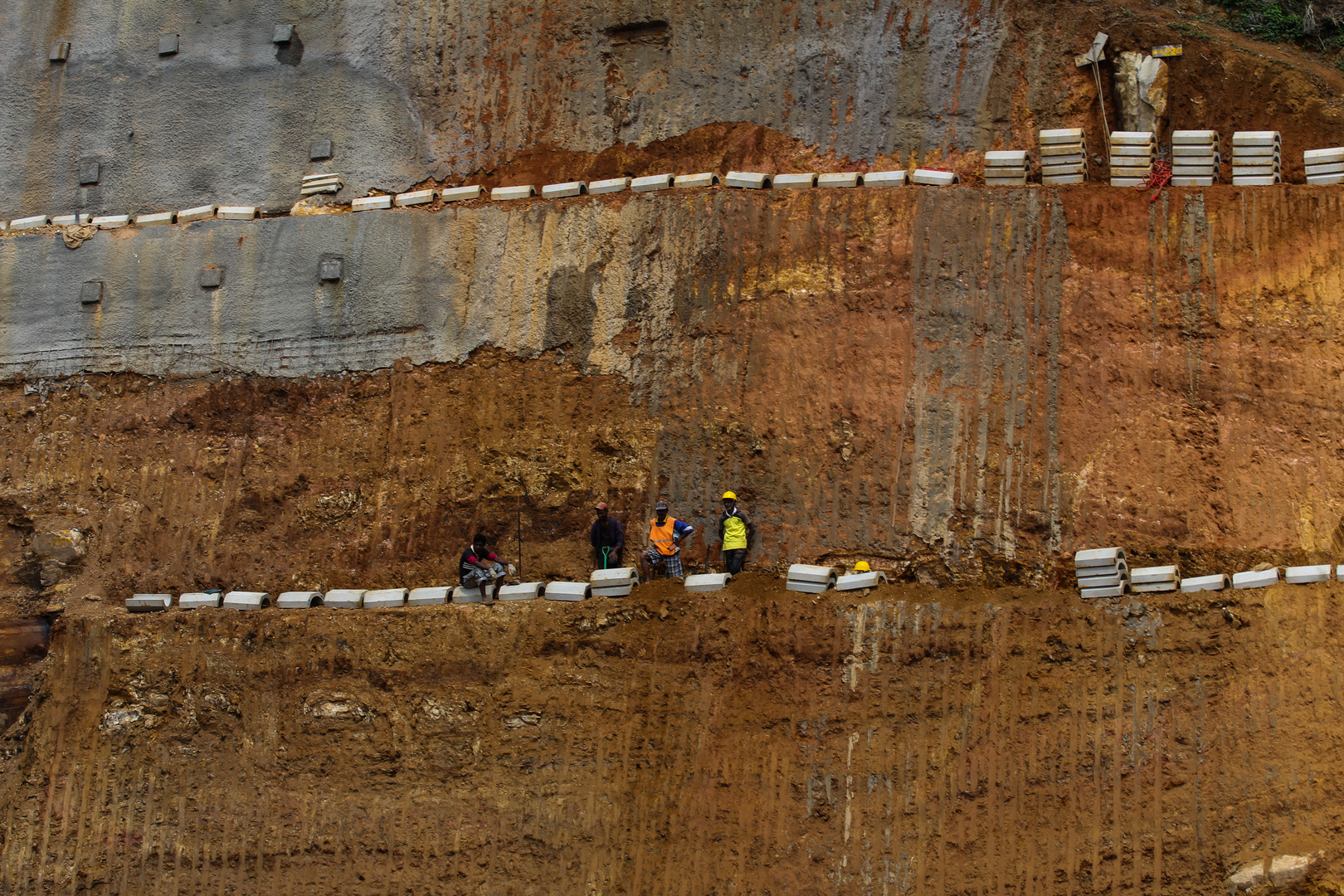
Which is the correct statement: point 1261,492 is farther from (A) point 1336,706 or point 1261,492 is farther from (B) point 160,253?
(B) point 160,253

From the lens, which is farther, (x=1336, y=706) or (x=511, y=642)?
(x=511, y=642)

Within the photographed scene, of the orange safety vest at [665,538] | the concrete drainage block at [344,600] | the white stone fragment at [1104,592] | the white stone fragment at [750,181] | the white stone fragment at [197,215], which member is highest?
the white stone fragment at [197,215]

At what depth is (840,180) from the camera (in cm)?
1230

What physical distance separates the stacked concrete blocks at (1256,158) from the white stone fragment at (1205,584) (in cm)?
373

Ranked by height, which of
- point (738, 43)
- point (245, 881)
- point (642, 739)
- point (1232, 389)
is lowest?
point (245, 881)

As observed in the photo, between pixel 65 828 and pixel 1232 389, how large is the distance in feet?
37.7

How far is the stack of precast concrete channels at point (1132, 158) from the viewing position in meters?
12.0

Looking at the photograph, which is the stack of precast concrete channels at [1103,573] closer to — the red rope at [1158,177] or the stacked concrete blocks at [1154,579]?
the stacked concrete blocks at [1154,579]

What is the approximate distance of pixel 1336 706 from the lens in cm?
1052

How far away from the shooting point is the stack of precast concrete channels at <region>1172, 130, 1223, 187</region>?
11992mm

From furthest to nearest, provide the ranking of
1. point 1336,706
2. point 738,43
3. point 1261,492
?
1. point 738,43
2. point 1261,492
3. point 1336,706

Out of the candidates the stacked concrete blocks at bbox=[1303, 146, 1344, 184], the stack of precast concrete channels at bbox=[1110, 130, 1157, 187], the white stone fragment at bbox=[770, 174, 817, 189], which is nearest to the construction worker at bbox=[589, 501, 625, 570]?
the white stone fragment at bbox=[770, 174, 817, 189]

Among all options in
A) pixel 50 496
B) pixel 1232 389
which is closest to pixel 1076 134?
pixel 1232 389

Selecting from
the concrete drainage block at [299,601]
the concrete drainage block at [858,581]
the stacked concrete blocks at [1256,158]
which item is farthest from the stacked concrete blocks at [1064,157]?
the concrete drainage block at [299,601]
